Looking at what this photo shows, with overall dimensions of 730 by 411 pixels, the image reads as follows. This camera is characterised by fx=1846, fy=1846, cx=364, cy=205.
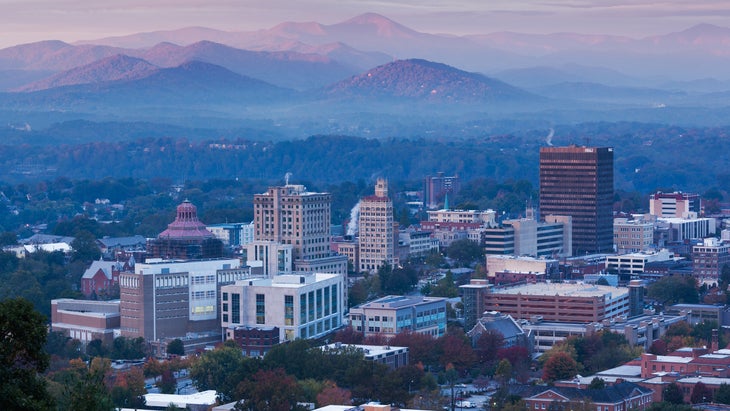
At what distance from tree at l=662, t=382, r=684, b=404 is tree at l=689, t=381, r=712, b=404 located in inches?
9.7

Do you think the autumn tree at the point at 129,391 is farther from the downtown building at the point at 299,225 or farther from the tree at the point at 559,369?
the downtown building at the point at 299,225

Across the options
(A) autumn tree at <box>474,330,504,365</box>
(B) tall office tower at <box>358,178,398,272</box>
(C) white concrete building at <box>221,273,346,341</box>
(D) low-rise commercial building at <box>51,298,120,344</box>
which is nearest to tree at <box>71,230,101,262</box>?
Answer: (B) tall office tower at <box>358,178,398,272</box>

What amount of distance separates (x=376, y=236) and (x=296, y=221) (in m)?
6.40

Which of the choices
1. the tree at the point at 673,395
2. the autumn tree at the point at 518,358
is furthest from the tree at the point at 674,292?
the tree at the point at 673,395

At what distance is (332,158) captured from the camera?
147000mm

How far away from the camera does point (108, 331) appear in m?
45.4

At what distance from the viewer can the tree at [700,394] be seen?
35.2 meters

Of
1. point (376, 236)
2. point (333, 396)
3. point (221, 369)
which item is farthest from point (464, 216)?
point (333, 396)

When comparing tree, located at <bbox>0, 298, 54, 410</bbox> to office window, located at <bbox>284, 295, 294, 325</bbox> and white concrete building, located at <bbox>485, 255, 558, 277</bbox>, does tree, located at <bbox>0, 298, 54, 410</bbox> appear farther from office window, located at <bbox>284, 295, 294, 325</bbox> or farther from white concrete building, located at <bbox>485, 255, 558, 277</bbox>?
white concrete building, located at <bbox>485, 255, 558, 277</bbox>

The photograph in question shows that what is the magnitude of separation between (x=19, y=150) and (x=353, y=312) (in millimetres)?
107487

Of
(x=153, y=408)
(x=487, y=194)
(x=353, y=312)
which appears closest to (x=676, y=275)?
(x=353, y=312)

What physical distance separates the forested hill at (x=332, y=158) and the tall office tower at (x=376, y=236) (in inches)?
2633

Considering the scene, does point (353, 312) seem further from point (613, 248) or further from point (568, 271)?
point (613, 248)

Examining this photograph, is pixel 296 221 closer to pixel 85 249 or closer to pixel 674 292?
pixel 674 292
